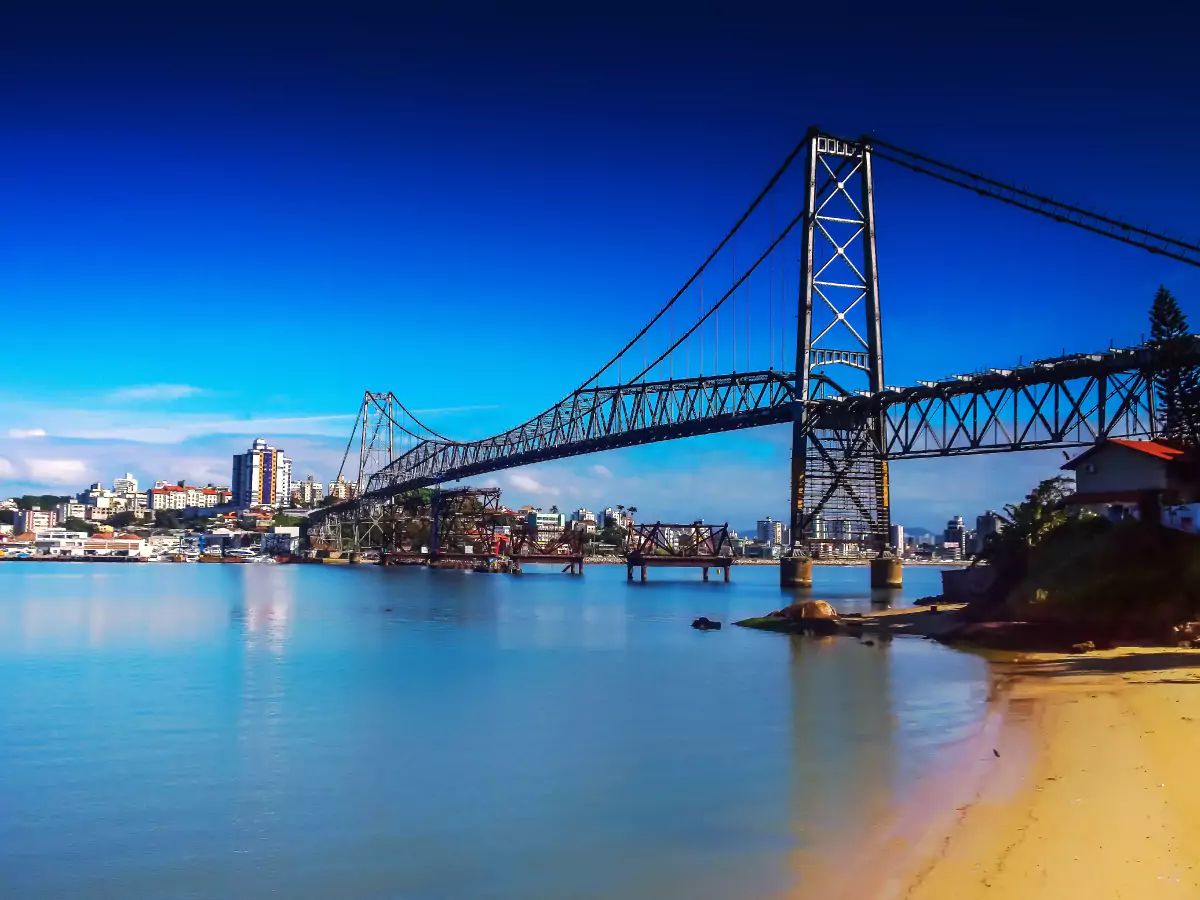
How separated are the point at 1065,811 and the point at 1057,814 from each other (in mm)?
157

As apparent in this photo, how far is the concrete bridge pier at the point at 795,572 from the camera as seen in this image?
247 feet

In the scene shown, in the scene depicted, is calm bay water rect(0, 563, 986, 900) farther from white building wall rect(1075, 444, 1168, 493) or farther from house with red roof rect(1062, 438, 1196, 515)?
white building wall rect(1075, 444, 1168, 493)

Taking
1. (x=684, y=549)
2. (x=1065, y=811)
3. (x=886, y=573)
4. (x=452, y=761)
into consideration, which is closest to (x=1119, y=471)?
(x=1065, y=811)

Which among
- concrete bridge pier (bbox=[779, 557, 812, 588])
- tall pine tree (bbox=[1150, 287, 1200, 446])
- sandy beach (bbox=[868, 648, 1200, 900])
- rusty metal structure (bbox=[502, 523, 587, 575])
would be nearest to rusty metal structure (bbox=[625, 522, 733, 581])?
rusty metal structure (bbox=[502, 523, 587, 575])

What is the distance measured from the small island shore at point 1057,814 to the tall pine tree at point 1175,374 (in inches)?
781

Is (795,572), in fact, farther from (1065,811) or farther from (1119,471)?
(1065,811)

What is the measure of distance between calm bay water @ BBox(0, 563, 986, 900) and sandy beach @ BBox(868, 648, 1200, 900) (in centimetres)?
99

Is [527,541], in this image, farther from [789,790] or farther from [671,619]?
[789,790]

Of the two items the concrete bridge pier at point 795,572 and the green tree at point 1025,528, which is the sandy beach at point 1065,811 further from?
the concrete bridge pier at point 795,572

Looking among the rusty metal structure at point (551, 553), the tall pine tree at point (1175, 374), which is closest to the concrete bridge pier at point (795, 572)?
the tall pine tree at point (1175, 374)

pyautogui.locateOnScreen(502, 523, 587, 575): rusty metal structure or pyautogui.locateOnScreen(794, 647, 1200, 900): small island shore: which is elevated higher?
pyautogui.locateOnScreen(502, 523, 587, 575): rusty metal structure

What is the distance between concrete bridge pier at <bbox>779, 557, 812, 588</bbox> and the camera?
75.4 m

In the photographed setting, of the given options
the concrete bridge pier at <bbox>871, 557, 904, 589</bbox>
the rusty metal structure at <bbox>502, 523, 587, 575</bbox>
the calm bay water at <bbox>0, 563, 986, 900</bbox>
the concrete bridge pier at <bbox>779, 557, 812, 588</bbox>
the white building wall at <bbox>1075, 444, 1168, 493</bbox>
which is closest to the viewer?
the calm bay water at <bbox>0, 563, 986, 900</bbox>

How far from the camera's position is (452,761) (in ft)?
60.4
